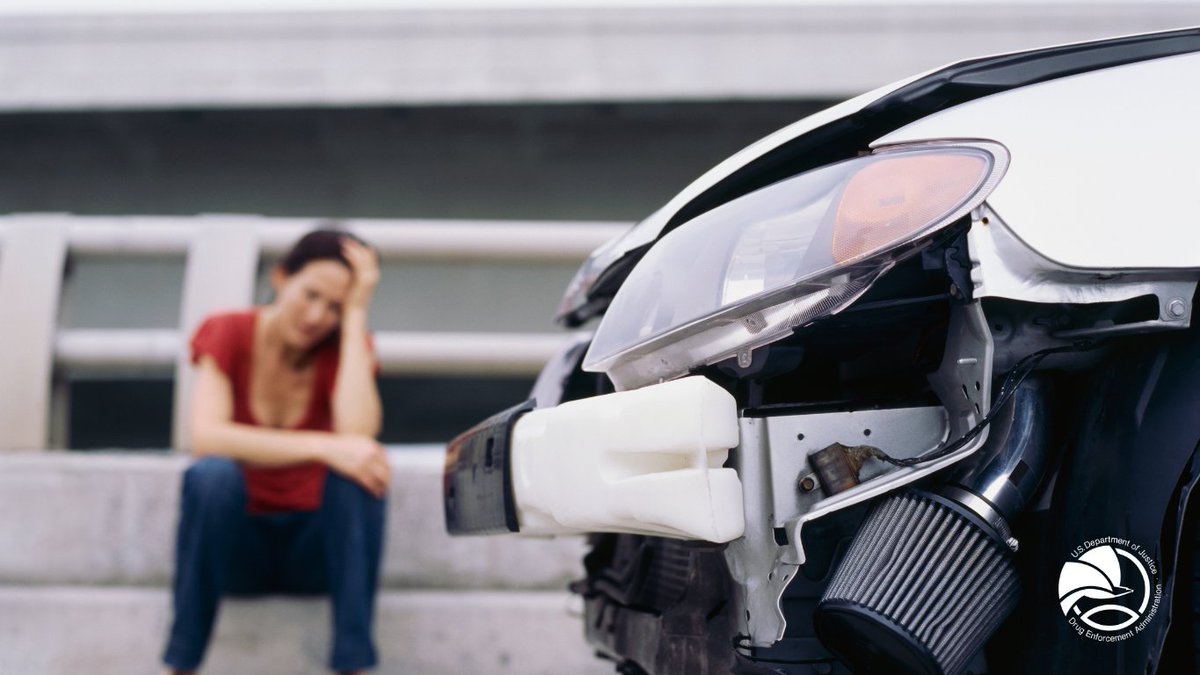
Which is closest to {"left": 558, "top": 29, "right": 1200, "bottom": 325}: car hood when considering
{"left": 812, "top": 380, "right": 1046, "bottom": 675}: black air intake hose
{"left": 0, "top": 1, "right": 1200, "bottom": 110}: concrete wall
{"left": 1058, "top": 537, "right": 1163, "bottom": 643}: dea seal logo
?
{"left": 812, "top": 380, "right": 1046, "bottom": 675}: black air intake hose

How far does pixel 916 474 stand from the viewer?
122 centimetres

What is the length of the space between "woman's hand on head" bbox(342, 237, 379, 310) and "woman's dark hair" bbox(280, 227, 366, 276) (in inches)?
0.7

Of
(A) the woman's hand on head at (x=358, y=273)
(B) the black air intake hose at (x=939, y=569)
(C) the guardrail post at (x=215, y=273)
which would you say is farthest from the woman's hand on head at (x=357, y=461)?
(B) the black air intake hose at (x=939, y=569)

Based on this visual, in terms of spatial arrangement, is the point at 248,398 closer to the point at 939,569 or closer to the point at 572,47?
the point at 939,569

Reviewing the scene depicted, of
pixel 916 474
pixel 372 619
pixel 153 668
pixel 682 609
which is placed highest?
pixel 916 474

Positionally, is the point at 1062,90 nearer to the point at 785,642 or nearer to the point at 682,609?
the point at 785,642

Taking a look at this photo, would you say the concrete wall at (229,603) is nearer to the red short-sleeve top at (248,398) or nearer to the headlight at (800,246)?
the red short-sleeve top at (248,398)

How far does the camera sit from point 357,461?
2506 millimetres

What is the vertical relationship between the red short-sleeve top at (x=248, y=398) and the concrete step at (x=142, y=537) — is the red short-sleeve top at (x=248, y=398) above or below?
above

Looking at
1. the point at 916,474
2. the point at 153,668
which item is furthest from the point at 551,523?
the point at 153,668

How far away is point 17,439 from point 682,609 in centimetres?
246

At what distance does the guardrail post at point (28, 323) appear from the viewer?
3057 mm

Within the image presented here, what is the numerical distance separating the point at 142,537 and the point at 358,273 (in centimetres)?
98

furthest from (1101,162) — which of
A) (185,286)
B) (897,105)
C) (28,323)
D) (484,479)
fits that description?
(28,323)
